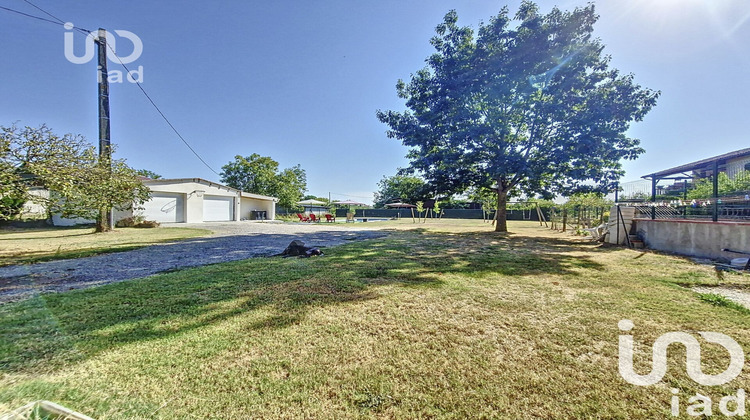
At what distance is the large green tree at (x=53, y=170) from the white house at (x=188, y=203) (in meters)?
8.55

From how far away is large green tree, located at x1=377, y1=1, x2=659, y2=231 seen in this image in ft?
32.5

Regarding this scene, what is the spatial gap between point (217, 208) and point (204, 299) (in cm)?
2058

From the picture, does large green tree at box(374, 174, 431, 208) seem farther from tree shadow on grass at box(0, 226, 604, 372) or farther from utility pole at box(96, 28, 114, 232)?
tree shadow on grass at box(0, 226, 604, 372)

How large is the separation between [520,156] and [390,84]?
7.23m

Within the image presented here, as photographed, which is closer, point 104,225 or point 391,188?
point 104,225

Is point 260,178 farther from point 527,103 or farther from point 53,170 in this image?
point 527,103

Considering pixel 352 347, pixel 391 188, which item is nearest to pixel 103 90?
pixel 352 347

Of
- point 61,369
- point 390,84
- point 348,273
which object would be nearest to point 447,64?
point 390,84

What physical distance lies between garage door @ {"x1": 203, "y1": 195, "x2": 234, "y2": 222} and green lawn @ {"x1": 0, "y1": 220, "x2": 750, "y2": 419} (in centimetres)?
1855

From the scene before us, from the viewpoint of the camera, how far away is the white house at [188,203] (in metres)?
16.2

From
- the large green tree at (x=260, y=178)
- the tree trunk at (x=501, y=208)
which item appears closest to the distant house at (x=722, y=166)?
the tree trunk at (x=501, y=208)

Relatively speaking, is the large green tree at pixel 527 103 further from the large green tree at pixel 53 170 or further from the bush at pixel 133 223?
the bush at pixel 133 223

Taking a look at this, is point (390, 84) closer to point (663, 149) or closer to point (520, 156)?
point (520, 156)

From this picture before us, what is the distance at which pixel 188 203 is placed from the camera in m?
18.3
